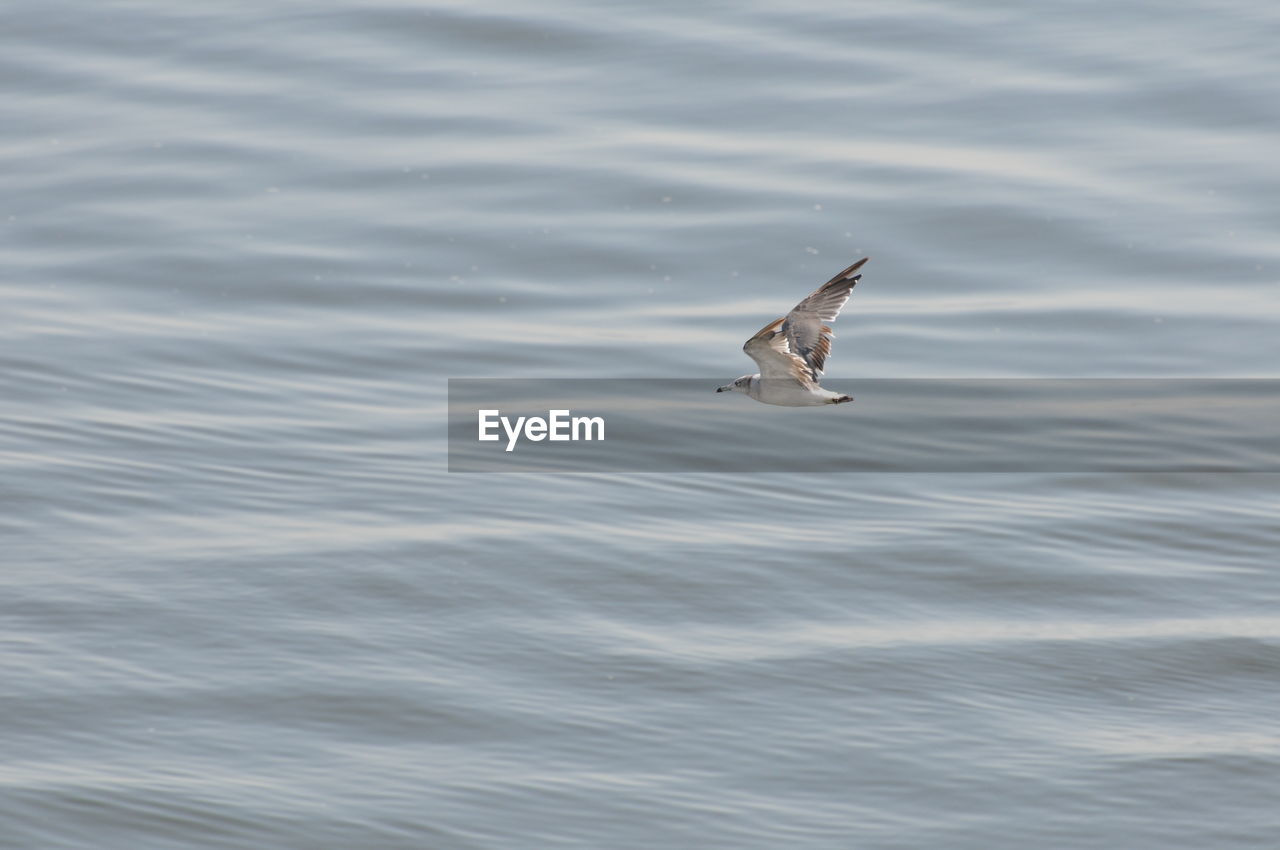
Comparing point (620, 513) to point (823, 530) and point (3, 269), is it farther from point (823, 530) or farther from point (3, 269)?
point (3, 269)

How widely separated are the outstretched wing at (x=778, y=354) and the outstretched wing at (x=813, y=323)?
0.06 metres

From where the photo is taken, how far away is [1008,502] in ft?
98.2

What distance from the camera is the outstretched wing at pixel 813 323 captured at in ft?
58.6

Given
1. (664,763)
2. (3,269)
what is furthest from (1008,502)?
(3,269)

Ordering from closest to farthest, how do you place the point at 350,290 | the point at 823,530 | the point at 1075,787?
the point at 1075,787 → the point at 823,530 → the point at 350,290

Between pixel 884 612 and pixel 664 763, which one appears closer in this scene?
pixel 664 763

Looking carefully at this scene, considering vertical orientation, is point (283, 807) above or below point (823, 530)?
below

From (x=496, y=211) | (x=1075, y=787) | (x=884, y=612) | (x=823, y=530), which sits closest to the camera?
(x=1075, y=787)

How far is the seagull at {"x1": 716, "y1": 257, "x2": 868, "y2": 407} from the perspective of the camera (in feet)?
58.2

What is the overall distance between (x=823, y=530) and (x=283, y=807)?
965 centimetres

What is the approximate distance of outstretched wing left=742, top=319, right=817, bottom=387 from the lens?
17.7m

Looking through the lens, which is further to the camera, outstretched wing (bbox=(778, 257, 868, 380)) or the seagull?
outstretched wing (bbox=(778, 257, 868, 380))

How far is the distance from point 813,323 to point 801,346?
0.22 metres

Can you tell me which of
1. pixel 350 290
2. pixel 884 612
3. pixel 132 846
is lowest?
pixel 132 846
